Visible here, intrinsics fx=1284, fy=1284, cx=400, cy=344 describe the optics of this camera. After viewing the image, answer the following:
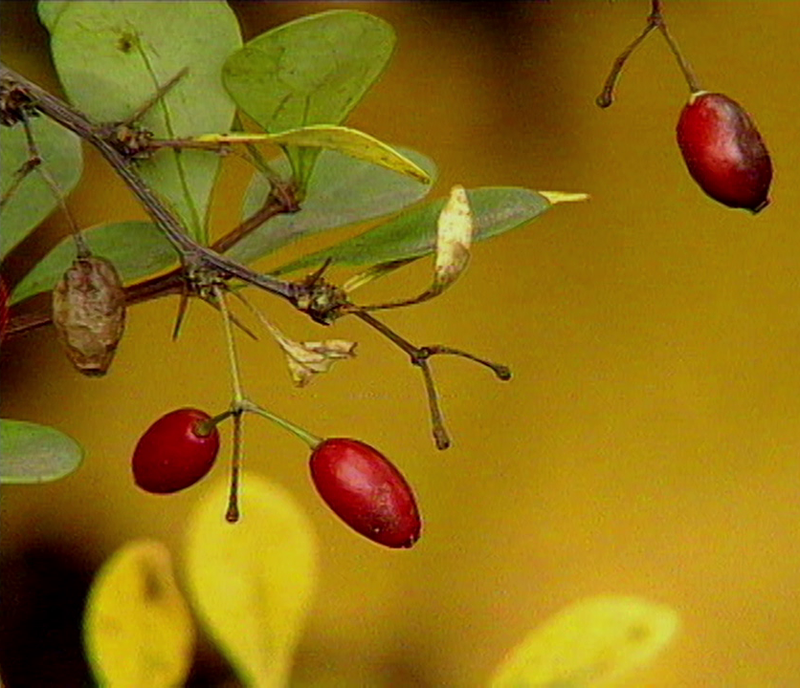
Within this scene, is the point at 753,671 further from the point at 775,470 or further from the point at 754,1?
the point at 754,1

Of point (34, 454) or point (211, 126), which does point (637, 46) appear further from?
point (34, 454)

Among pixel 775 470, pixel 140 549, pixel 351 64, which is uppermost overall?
pixel 351 64

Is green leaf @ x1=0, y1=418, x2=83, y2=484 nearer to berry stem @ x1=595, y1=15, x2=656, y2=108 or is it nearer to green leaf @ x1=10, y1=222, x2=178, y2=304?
green leaf @ x1=10, y1=222, x2=178, y2=304

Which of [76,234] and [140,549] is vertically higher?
[76,234]

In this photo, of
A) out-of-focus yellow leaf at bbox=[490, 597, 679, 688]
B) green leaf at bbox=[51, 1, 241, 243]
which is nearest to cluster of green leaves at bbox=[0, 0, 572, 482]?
green leaf at bbox=[51, 1, 241, 243]

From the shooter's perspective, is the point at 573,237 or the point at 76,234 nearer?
the point at 76,234

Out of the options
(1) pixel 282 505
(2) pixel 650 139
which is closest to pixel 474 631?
(1) pixel 282 505
